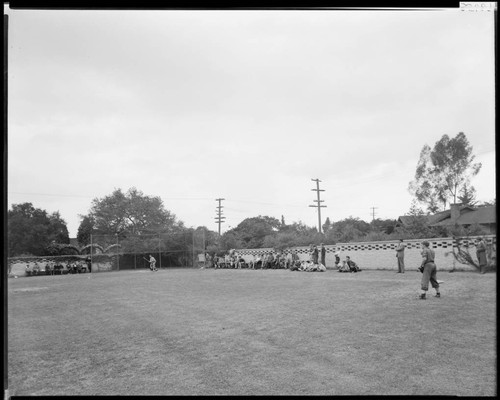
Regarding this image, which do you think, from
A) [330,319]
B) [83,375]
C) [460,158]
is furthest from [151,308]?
[460,158]

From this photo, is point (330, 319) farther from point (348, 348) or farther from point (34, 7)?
point (34, 7)

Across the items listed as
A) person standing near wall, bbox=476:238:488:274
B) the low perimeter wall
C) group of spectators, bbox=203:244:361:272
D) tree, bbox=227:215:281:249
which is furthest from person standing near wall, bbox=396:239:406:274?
tree, bbox=227:215:281:249

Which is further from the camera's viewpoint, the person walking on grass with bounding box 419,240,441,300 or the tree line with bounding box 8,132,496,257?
the tree line with bounding box 8,132,496,257

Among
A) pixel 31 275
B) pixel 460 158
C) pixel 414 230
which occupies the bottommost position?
pixel 31 275

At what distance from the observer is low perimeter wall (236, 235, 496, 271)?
50.3 ft

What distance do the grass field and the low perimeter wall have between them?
7.20 meters

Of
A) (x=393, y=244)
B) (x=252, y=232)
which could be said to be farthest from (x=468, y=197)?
(x=252, y=232)

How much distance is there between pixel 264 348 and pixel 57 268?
28.1 metres

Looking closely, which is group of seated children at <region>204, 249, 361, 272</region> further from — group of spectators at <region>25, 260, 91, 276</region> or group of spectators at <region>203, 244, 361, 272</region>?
group of spectators at <region>25, 260, 91, 276</region>

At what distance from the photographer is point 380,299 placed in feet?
28.5

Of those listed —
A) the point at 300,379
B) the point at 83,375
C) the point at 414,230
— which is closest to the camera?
the point at 300,379

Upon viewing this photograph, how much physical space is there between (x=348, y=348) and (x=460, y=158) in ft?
77.1

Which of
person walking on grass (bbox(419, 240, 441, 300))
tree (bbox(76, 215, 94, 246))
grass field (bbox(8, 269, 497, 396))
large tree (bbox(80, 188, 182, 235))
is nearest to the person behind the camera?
grass field (bbox(8, 269, 497, 396))

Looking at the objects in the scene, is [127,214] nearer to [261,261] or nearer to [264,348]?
[261,261]
